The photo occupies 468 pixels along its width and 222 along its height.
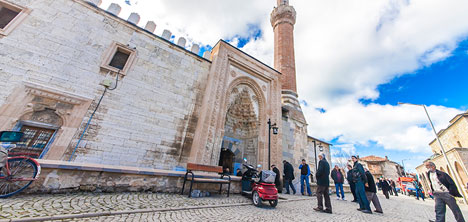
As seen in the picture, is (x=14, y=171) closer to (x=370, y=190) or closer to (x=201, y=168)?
(x=201, y=168)

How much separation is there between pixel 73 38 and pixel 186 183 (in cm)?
723

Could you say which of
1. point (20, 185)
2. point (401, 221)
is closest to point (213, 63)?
point (20, 185)

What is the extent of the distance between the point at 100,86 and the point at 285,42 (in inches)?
552

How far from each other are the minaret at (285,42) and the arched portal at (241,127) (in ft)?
15.2

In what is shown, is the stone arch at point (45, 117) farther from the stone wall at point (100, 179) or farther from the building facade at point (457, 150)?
the building facade at point (457, 150)

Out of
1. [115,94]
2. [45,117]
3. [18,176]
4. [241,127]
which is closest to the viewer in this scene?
[18,176]

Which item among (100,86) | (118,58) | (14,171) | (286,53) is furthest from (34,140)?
(286,53)

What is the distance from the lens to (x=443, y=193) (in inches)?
142

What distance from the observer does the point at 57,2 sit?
6.73 meters

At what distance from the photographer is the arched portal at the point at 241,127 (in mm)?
10031

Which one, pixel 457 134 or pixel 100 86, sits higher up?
pixel 457 134

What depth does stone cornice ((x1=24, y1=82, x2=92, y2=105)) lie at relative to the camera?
552 centimetres

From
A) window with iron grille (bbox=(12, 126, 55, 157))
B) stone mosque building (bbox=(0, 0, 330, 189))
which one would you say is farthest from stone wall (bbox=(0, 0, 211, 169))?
window with iron grille (bbox=(12, 126, 55, 157))

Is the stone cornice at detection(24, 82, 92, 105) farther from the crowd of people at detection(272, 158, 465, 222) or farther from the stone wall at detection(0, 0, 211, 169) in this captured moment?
the crowd of people at detection(272, 158, 465, 222)
